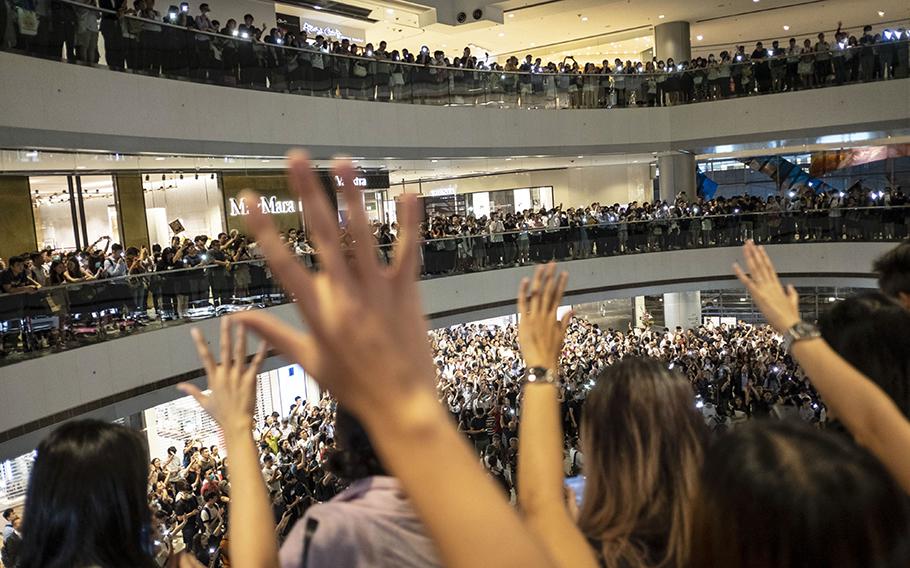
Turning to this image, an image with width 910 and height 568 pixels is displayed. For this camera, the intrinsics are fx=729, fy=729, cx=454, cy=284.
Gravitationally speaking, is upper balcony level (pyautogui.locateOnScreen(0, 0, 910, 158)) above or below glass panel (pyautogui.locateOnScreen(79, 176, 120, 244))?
above

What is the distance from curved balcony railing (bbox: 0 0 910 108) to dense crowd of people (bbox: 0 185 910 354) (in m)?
2.76

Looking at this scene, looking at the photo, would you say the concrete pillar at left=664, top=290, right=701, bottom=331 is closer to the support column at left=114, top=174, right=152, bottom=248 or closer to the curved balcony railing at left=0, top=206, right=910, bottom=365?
the curved balcony railing at left=0, top=206, right=910, bottom=365

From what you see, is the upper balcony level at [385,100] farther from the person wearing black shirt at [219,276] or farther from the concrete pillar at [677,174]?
the person wearing black shirt at [219,276]

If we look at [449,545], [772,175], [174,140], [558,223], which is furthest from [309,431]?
[772,175]

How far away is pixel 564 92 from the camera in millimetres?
18875

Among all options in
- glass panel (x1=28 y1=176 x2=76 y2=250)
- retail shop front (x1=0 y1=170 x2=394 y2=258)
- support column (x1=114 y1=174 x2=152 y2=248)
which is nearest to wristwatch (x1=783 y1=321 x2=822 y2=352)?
retail shop front (x1=0 y1=170 x2=394 y2=258)

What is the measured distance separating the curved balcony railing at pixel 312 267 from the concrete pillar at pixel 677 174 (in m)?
3.89

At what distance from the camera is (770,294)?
2260mm

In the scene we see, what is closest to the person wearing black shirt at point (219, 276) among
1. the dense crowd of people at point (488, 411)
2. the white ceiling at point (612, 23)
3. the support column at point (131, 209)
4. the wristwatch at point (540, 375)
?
the dense crowd of people at point (488, 411)

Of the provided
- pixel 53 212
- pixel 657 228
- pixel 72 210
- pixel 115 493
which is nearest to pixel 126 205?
pixel 72 210

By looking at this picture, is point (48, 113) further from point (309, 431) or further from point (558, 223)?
point (558, 223)

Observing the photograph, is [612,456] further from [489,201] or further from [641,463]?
[489,201]

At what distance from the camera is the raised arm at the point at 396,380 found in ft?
2.73

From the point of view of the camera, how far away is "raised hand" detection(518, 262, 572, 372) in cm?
192
